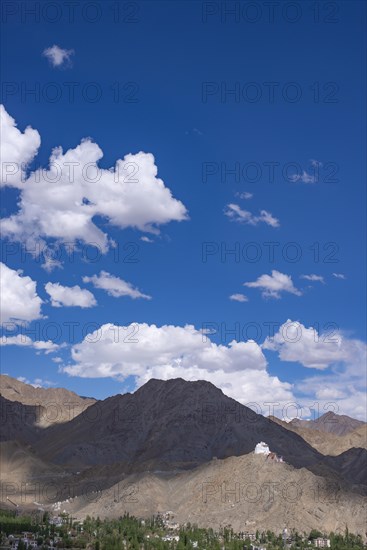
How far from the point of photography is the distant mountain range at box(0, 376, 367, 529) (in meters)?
86.3

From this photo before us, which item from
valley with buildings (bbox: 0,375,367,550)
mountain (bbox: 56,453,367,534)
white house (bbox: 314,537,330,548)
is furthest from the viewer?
mountain (bbox: 56,453,367,534)

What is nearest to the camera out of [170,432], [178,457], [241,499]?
[241,499]

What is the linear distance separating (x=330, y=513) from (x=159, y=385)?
103420 mm

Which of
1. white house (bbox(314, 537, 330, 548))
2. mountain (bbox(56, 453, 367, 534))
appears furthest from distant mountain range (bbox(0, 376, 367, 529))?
white house (bbox(314, 537, 330, 548))

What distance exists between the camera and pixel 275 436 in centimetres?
15912

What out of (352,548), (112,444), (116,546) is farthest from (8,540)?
(112,444)

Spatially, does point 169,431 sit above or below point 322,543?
above

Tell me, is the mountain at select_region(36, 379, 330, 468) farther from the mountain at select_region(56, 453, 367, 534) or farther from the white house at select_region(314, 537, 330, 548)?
the white house at select_region(314, 537, 330, 548)

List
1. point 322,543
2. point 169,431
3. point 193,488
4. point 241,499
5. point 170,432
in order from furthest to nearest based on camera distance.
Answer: point 169,431 → point 170,432 → point 193,488 → point 241,499 → point 322,543

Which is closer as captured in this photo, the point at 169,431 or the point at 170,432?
the point at 170,432

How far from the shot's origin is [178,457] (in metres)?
139

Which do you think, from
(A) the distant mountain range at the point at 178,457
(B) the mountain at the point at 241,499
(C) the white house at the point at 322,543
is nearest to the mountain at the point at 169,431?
(A) the distant mountain range at the point at 178,457

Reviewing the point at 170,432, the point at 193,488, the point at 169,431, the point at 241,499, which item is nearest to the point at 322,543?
the point at 241,499

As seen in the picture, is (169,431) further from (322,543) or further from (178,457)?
(322,543)
